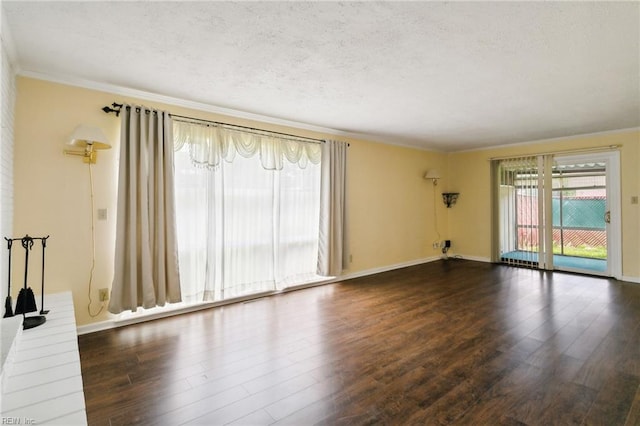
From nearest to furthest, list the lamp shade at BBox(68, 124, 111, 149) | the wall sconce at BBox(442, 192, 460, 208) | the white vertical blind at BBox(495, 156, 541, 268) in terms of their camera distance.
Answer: the lamp shade at BBox(68, 124, 111, 149)
the white vertical blind at BBox(495, 156, 541, 268)
the wall sconce at BBox(442, 192, 460, 208)

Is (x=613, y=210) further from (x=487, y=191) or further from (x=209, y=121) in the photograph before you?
(x=209, y=121)

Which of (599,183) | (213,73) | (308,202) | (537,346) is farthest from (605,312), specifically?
(213,73)

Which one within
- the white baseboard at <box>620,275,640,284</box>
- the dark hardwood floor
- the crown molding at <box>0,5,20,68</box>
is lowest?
the dark hardwood floor

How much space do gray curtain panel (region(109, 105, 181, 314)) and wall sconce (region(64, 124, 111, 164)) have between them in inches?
8.9

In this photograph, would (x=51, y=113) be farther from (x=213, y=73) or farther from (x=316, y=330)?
(x=316, y=330)

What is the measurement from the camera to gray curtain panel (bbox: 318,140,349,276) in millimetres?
4715

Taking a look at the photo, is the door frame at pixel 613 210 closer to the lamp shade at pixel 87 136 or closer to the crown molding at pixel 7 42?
the lamp shade at pixel 87 136

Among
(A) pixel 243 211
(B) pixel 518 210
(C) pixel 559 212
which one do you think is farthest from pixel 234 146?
(C) pixel 559 212

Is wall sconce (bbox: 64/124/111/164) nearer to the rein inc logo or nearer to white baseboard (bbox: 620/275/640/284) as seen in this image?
the rein inc logo

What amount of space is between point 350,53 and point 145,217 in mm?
2546

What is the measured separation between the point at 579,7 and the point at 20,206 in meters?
4.45

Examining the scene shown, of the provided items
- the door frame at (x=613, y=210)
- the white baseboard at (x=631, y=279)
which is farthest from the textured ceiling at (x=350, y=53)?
the white baseboard at (x=631, y=279)

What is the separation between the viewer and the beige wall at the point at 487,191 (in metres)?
4.80

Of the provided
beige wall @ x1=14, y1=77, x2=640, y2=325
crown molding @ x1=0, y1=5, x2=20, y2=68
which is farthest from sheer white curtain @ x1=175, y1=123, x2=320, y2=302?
crown molding @ x1=0, y1=5, x2=20, y2=68
